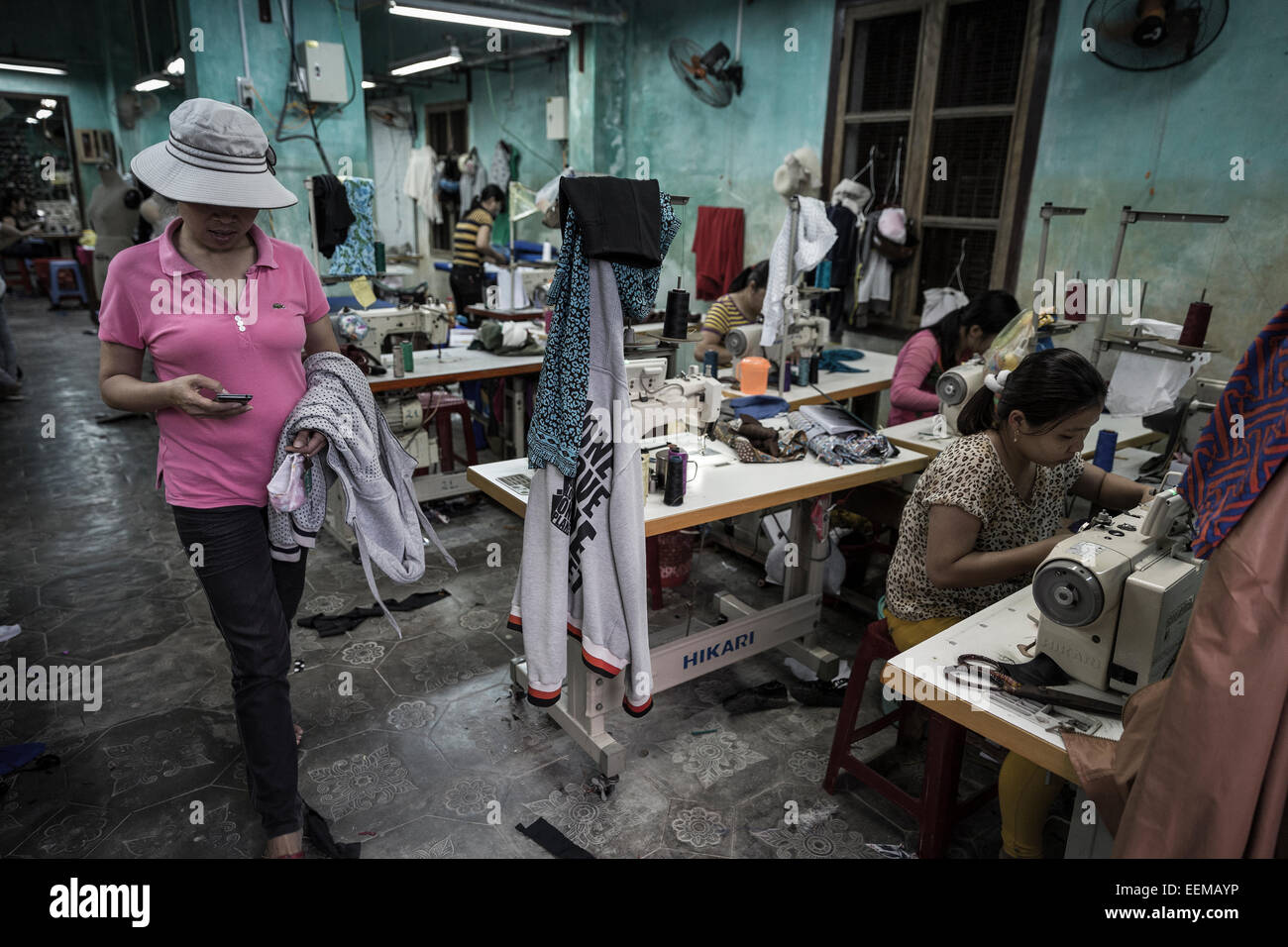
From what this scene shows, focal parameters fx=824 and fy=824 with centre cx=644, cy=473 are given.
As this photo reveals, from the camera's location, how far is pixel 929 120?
5746 mm

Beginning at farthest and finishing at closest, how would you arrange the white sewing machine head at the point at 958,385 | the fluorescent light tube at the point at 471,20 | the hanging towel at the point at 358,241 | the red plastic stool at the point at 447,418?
the fluorescent light tube at the point at 471,20 → the red plastic stool at the point at 447,418 → the hanging towel at the point at 358,241 → the white sewing machine head at the point at 958,385

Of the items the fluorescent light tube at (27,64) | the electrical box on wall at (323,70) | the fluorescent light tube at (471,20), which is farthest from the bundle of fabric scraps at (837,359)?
the fluorescent light tube at (27,64)

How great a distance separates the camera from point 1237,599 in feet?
3.68

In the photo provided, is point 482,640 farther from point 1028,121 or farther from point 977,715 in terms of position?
point 1028,121

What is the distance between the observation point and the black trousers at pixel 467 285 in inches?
278

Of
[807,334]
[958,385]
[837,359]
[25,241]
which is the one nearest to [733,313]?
[807,334]

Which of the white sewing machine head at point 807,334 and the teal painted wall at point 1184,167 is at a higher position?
the teal painted wall at point 1184,167

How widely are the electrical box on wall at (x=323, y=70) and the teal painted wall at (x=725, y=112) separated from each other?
253 centimetres

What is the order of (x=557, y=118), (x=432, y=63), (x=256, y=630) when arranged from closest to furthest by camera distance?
1. (x=256, y=630)
2. (x=432, y=63)
3. (x=557, y=118)

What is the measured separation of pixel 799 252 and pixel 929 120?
8.75 ft

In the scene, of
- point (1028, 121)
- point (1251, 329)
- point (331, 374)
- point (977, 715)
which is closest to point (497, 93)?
point (1028, 121)

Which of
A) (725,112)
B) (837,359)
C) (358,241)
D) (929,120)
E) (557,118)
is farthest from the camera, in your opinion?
(557,118)

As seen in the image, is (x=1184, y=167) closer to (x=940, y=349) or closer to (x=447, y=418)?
(x=940, y=349)

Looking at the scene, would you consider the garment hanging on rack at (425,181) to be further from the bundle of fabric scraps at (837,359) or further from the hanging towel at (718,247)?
the bundle of fabric scraps at (837,359)
